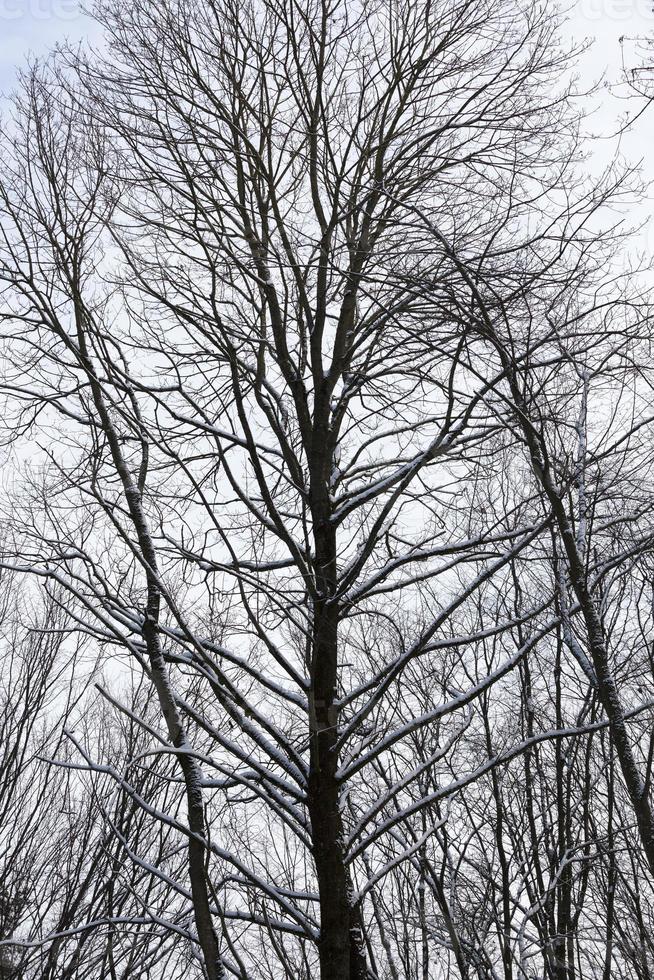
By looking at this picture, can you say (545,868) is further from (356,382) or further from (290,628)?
(356,382)

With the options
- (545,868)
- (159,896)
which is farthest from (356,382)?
(159,896)

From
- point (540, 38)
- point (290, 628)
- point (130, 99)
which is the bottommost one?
point (290, 628)

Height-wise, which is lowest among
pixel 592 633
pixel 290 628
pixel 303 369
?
pixel 592 633

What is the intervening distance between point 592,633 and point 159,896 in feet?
25.9

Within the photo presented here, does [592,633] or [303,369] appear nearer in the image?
[592,633]

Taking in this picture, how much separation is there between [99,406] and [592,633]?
94.4 inches

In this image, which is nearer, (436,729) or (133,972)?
(436,729)

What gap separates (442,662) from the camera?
804 cm

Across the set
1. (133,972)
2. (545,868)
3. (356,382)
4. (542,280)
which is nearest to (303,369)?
Answer: (356,382)

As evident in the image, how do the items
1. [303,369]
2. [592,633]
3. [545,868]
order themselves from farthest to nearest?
[545,868] → [303,369] → [592,633]

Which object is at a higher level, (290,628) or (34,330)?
(34,330)

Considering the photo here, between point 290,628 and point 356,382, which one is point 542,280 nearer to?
point 356,382

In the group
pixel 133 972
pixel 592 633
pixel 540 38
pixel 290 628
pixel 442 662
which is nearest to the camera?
pixel 592 633

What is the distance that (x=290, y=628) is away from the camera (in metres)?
6.25
